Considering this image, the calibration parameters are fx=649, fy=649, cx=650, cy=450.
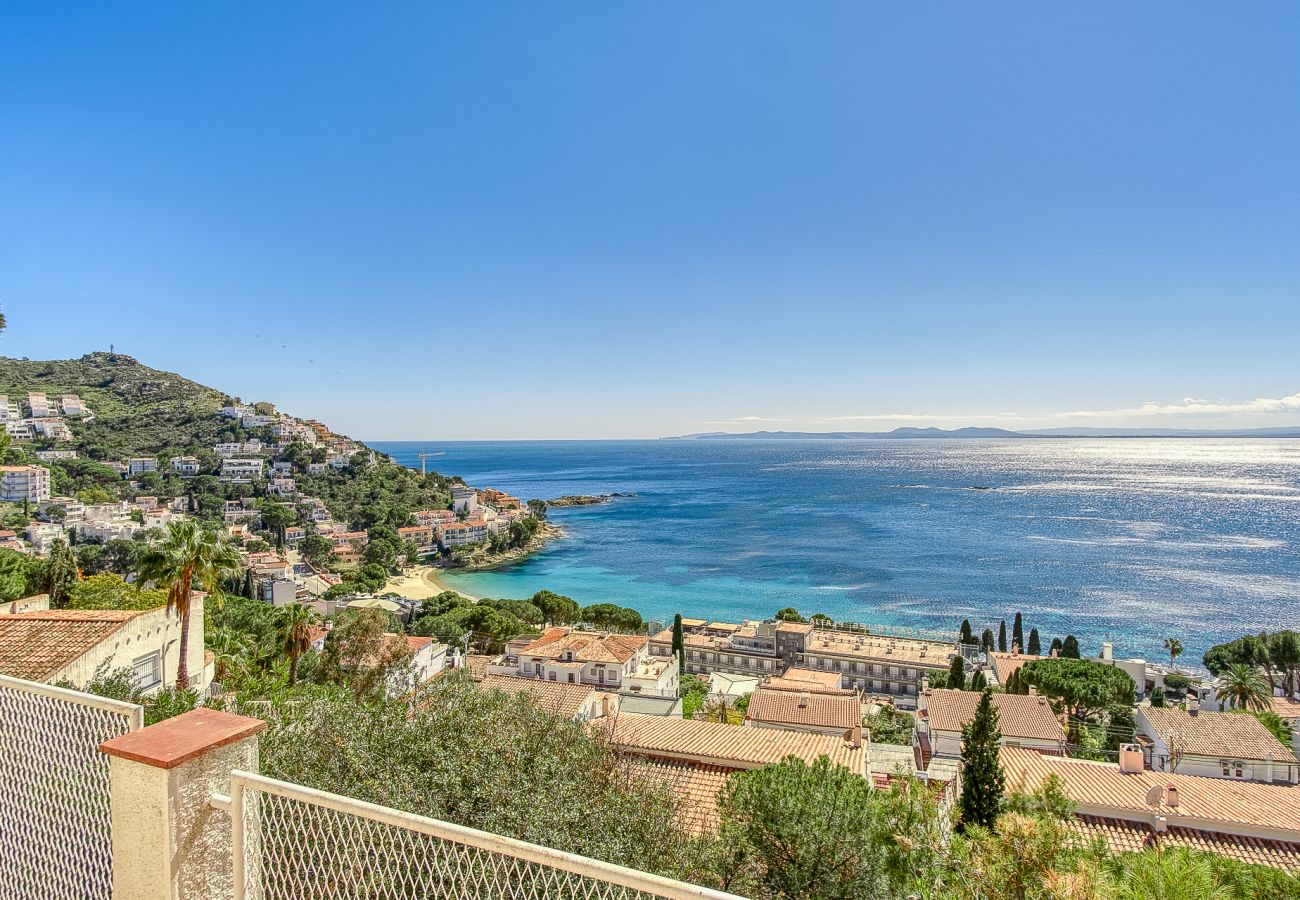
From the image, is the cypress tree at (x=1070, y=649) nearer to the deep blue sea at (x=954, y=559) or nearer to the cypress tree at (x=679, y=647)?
the deep blue sea at (x=954, y=559)

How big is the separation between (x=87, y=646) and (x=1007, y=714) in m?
27.7

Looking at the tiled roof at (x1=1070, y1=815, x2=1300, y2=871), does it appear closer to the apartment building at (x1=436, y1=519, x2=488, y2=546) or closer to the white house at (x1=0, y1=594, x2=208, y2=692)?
the white house at (x1=0, y1=594, x2=208, y2=692)

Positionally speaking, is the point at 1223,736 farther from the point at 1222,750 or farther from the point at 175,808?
the point at 175,808

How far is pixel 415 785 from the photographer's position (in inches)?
213

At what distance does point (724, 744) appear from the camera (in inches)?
581

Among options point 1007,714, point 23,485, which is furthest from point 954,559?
point 23,485

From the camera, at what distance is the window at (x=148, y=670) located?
11.4 m

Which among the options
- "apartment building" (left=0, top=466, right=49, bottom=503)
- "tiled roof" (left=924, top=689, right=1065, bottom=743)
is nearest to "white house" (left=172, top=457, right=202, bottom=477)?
"apartment building" (left=0, top=466, right=49, bottom=503)

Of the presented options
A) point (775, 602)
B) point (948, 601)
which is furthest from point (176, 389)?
point (948, 601)

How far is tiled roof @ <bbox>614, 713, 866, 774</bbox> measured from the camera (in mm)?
13719

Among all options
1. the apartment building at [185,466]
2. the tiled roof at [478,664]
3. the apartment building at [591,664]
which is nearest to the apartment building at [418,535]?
the apartment building at [185,466]

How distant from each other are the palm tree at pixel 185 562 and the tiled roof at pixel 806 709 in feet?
56.4

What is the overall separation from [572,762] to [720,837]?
8.67ft

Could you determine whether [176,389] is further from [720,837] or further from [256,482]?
[720,837]
